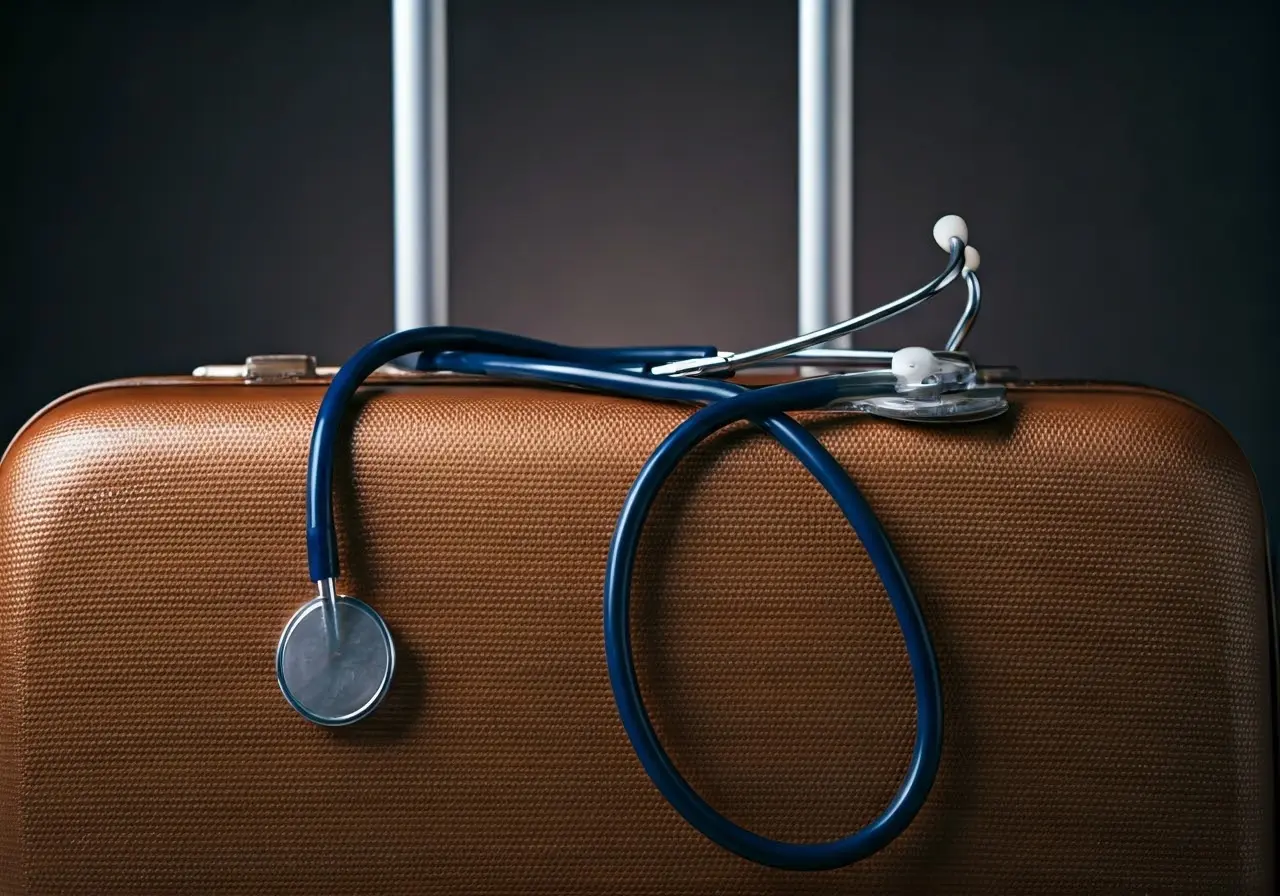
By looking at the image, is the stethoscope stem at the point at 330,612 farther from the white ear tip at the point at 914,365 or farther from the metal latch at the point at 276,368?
the white ear tip at the point at 914,365

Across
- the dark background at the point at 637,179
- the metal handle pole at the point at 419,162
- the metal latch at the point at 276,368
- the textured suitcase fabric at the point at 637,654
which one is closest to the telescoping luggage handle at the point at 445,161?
the metal handle pole at the point at 419,162

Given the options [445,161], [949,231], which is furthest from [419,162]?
[949,231]

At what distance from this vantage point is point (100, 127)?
1.88 metres

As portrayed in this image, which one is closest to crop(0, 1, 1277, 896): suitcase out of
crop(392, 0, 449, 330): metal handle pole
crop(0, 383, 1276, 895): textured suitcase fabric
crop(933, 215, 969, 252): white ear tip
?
crop(0, 383, 1276, 895): textured suitcase fabric

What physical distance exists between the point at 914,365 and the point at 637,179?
1432 millimetres

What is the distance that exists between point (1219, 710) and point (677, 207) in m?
1.47

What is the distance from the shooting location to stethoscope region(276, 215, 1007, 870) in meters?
0.52

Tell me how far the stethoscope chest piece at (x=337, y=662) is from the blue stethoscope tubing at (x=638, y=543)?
27 millimetres

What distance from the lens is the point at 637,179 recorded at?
1909 millimetres

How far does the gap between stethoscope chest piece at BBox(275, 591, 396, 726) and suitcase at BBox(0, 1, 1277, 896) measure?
0.05 feet

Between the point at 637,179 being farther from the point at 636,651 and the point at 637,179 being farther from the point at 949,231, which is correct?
the point at 636,651

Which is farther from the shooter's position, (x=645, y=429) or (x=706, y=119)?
(x=706, y=119)

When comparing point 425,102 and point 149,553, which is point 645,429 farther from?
point 425,102

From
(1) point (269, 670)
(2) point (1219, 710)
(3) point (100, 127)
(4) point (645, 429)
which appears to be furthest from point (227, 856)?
(3) point (100, 127)
